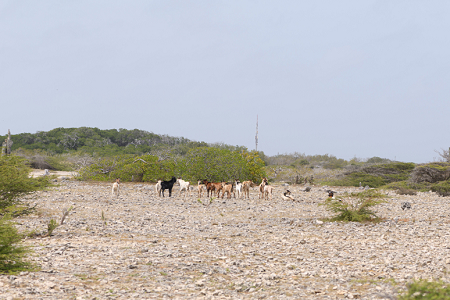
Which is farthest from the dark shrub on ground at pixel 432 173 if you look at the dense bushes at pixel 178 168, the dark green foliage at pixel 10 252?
the dark green foliage at pixel 10 252

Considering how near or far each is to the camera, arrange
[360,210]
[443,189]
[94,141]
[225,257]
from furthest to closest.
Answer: [94,141] → [443,189] → [360,210] → [225,257]

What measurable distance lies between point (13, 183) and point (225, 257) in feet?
24.0

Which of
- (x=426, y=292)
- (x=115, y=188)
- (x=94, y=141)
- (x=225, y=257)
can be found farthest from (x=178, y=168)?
(x=94, y=141)

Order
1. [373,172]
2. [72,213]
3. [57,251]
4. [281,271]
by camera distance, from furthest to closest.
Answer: [373,172], [72,213], [57,251], [281,271]

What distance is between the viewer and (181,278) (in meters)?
6.36

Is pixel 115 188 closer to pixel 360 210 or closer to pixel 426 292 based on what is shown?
pixel 360 210

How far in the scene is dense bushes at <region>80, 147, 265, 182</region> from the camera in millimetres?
28078

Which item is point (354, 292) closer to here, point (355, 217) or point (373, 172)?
point (355, 217)

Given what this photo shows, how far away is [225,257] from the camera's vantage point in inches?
307

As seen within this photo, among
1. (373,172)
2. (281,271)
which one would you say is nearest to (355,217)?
(281,271)

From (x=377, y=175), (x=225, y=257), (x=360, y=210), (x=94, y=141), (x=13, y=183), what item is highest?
(x=94, y=141)

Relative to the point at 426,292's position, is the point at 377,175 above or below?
above

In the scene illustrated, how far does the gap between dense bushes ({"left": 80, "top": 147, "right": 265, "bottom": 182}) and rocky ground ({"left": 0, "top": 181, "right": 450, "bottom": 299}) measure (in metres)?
14.2

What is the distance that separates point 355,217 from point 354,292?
290 inches
